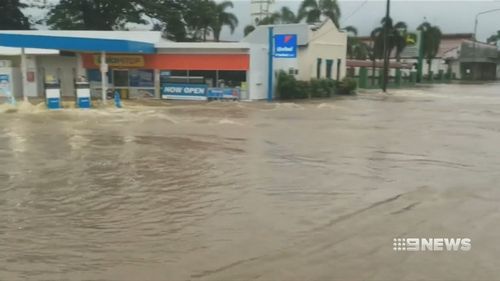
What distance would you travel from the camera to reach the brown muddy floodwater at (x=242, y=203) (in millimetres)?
6445

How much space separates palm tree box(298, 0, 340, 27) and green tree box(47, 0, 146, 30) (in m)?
21.4

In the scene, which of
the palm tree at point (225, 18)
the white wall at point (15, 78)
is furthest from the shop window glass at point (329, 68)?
the palm tree at point (225, 18)

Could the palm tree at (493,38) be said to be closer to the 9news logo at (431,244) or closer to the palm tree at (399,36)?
the palm tree at (399,36)

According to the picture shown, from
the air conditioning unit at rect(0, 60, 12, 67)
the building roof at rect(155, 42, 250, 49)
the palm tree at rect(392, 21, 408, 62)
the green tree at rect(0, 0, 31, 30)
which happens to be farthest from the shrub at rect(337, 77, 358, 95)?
the green tree at rect(0, 0, 31, 30)

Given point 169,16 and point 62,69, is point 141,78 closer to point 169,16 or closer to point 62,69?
point 62,69

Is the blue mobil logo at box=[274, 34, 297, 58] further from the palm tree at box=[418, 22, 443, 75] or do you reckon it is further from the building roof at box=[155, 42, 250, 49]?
the palm tree at box=[418, 22, 443, 75]

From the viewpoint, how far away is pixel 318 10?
68.4 meters

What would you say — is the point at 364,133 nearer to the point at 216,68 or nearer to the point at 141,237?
the point at 141,237

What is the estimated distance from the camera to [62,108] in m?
27.4

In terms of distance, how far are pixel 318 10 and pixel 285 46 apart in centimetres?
3636

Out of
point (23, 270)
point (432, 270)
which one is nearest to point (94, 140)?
point (23, 270)

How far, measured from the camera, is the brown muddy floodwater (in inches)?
254

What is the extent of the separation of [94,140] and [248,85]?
17.5 meters

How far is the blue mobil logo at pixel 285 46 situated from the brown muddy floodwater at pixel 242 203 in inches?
607
